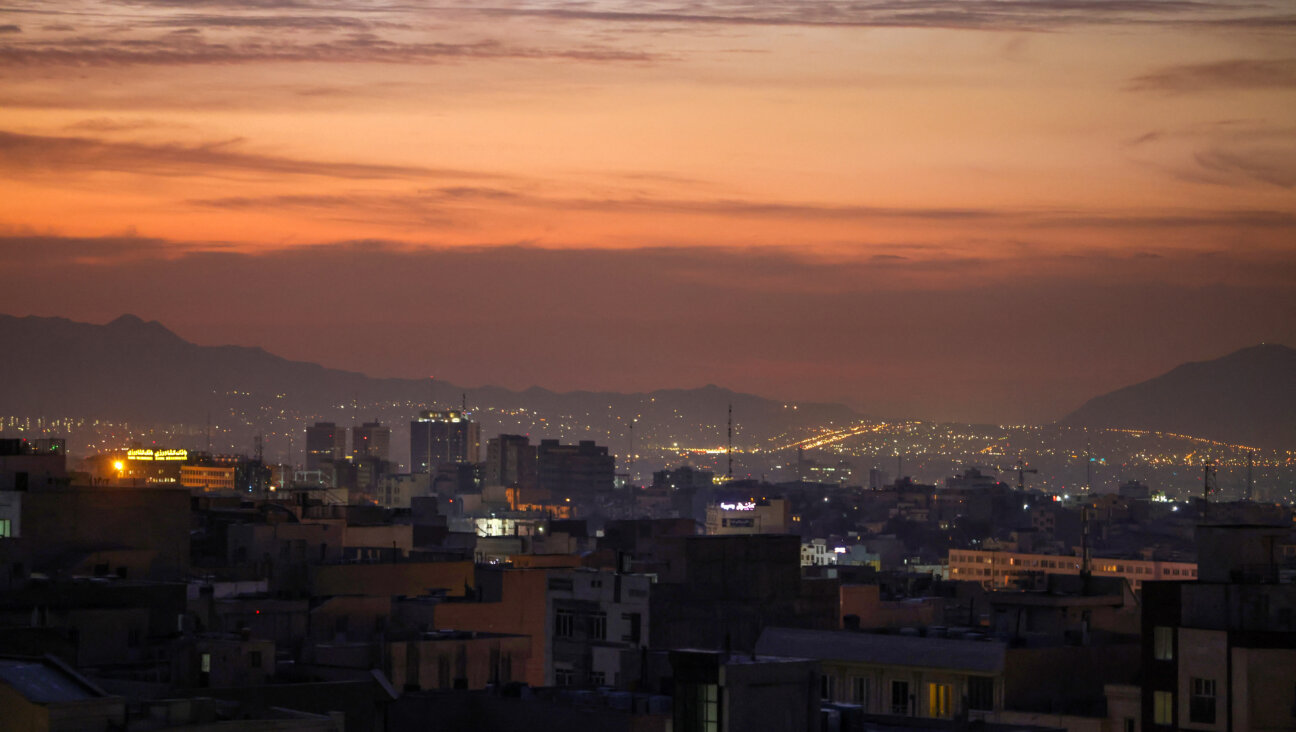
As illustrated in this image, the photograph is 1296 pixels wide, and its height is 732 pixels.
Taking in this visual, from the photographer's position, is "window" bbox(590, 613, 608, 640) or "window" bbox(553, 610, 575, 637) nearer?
"window" bbox(590, 613, 608, 640)

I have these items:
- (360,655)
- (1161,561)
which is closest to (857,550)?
(1161,561)

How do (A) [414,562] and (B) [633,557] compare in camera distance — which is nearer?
(B) [633,557]

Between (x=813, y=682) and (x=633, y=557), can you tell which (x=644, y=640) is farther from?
(x=813, y=682)

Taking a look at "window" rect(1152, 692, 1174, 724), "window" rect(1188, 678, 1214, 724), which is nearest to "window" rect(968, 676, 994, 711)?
"window" rect(1152, 692, 1174, 724)

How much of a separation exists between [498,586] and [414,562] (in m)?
6.57

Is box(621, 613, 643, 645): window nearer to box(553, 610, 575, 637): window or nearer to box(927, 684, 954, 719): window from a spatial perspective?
box(553, 610, 575, 637): window

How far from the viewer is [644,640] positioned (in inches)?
2005

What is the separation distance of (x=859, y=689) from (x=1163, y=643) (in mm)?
5806

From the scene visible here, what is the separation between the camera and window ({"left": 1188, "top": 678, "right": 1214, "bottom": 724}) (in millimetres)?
39375

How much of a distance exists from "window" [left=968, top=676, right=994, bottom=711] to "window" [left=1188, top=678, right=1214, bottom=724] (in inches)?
154

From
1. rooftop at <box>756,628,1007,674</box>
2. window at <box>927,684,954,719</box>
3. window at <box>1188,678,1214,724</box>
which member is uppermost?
rooftop at <box>756,628,1007,674</box>

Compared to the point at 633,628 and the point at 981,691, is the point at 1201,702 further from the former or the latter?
the point at 633,628

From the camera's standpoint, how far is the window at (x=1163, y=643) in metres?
40.6

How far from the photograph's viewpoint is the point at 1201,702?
39.5 meters
